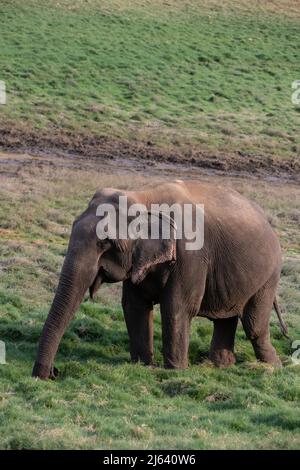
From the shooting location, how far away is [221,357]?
14773mm

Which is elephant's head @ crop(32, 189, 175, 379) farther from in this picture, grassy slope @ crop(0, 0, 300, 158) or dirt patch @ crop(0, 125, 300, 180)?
grassy slope @ crop(0, 0, 300, 158)

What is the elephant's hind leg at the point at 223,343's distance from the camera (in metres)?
14.8

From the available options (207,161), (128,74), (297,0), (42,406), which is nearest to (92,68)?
(128,74)

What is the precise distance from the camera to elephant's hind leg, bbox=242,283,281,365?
1471cm

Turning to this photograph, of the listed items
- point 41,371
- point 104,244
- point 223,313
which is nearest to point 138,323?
point 223,313

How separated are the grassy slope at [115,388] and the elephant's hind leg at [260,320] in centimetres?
28

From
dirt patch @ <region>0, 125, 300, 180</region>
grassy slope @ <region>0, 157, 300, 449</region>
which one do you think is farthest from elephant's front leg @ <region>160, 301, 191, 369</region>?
dirt patch @ <region>0, 125, 300, 180</region>

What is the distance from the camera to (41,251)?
19844mm

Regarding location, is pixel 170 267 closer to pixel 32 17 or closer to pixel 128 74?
pixel 128 74

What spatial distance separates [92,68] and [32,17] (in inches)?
298

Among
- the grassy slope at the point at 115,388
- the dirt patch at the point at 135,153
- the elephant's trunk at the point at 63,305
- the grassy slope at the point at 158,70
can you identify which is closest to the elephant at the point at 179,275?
the elephant's trunk at the point at 63,305

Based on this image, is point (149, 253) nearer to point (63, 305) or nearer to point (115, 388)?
point (63, 305)

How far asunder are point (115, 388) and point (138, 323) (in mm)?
1439

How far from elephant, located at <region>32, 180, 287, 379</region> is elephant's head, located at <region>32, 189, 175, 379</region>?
0.5 inches
